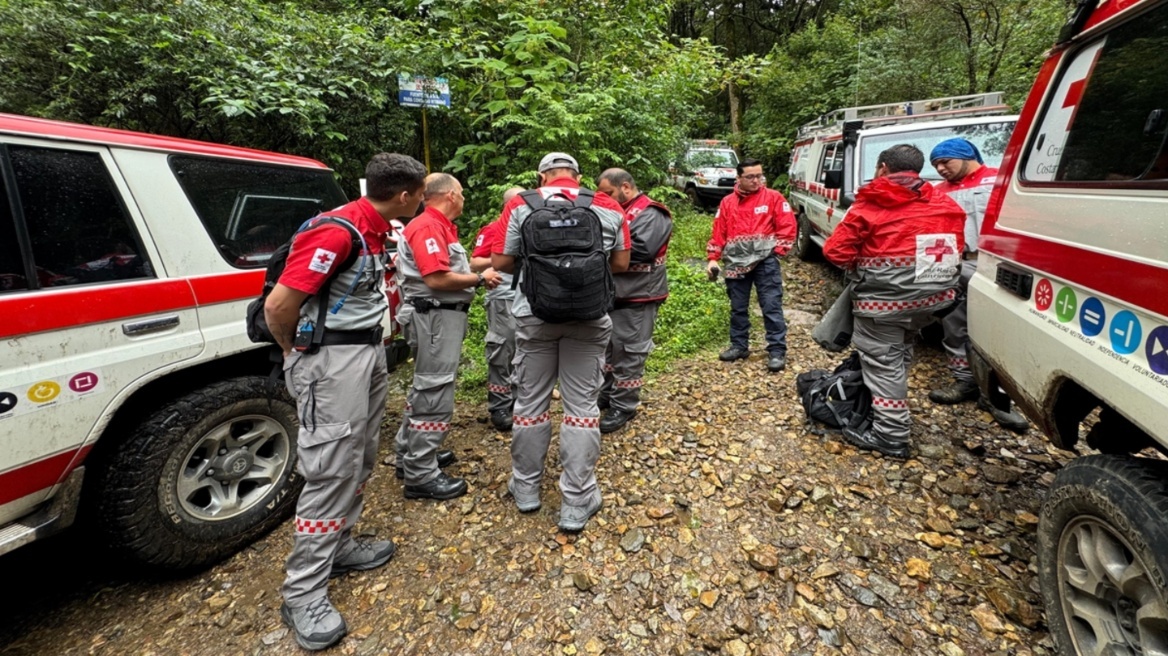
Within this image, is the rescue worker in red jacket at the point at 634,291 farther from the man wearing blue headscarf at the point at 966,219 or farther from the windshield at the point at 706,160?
the windshield at the point at 706,160

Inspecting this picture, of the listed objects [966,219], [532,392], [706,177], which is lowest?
[532,392]

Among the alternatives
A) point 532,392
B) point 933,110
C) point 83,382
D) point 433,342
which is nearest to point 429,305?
point 433,342

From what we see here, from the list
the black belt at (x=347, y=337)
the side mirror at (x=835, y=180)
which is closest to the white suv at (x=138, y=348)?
the black belt at (x=347, y=337)

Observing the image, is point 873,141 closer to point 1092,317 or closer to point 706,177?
point 1092,317

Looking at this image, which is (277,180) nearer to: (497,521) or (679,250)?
(497,521)

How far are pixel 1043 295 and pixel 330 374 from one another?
2.78 m

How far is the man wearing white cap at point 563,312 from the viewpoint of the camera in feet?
7.64

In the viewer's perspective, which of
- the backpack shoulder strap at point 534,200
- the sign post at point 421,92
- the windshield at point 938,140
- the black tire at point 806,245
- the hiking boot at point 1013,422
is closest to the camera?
the backpack shoulder strap at point 534,200

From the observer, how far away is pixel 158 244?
2.24 meters

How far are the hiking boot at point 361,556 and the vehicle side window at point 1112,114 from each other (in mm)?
3229

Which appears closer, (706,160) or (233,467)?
(233,467)

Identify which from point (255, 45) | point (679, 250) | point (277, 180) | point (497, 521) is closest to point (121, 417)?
point (277, 180)

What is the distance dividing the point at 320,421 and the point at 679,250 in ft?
22.4

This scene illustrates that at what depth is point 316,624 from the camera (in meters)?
2.08
